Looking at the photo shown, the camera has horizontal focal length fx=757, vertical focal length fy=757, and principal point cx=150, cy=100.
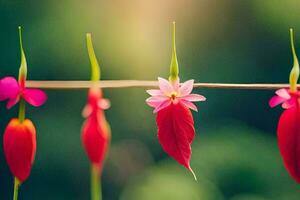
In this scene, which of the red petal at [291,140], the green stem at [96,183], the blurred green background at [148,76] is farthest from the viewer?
the blurred green background at [148,76]

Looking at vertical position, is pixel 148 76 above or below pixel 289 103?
below

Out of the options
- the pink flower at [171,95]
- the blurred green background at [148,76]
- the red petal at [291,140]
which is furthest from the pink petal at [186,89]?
the blurred green background at [148,76]

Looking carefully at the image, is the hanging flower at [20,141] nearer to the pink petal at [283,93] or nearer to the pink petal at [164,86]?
the pink petal at [164,86]

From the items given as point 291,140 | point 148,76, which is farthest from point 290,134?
point 148,76

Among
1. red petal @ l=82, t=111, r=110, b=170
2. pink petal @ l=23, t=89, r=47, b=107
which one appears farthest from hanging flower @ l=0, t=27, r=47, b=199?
red petal @ l=82, t=111, r=110, b=170

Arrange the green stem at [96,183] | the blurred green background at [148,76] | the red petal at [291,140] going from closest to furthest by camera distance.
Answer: the green stem at [96,183], the red petal at [291,140], the blurred green background at [148,76]

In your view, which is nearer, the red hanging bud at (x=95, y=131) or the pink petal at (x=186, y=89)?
the red hanging bud at (x=95, y=131)

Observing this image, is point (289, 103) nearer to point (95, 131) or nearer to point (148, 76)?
point (95, 131)

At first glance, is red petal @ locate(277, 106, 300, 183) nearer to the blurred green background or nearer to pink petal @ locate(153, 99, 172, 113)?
pink petal @ locate(153, 99, 172, 113)
